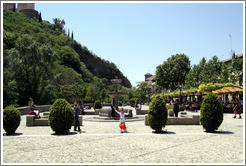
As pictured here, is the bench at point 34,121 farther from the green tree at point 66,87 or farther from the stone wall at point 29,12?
the stone wall at point 29,12

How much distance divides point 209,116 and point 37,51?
102 feet

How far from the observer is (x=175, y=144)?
320 inches

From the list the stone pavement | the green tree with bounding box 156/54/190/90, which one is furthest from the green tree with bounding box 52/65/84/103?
the stone pavement

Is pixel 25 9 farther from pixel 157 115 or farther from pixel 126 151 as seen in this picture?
pixel 126 151

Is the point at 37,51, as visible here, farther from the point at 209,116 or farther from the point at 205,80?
the point at 205,80

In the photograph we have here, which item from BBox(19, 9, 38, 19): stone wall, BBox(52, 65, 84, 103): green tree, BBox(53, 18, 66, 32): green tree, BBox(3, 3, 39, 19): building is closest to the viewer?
BBox(52, 65, 84, 103): green tree

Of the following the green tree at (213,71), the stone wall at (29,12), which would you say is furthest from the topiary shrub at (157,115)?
the stone wall at (29,12)

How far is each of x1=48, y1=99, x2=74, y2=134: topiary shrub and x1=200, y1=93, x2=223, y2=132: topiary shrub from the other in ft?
21.6

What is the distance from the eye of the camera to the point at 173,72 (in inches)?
2445

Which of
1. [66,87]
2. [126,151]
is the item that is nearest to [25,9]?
[66,87]

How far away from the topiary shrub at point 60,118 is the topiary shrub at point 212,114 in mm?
6581

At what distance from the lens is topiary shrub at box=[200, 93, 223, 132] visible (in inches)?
426

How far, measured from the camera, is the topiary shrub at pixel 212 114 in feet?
35.5

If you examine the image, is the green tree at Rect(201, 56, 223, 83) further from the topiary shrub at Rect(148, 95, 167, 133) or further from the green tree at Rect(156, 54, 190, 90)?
the topiary shrub at Rect(148, 95, 167, 133)
